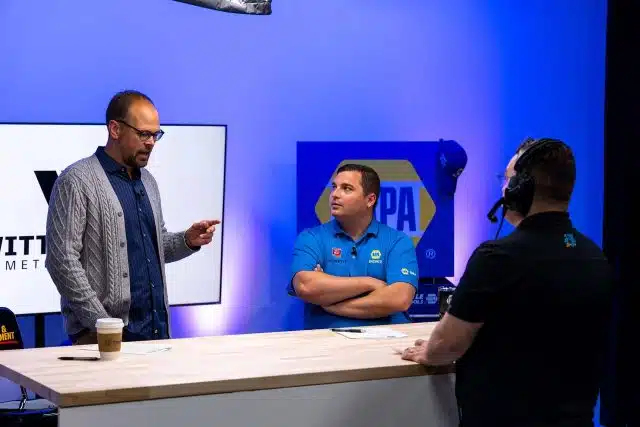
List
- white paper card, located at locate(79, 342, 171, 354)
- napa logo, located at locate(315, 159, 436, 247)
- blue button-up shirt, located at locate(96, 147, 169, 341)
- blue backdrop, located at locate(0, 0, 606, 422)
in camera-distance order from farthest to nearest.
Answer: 1. napa logo, located at locate(315, 159, 436, 247)
2. blue backdrop, located at locate(0, 0, 606, 422)
3. blue button-up shirt, located at locate(96, 147, 169, 341)
4. white paper card, located at locate(79, 342, 171, 354)

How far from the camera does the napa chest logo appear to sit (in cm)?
441

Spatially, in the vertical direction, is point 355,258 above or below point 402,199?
below

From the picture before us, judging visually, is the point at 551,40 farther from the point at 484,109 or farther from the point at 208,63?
the point at 208,63

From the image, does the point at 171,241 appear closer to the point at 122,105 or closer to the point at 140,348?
the point at 122,105

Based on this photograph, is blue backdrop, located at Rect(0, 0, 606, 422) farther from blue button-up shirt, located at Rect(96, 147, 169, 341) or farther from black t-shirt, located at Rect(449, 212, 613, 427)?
black t-shirt, located at Rect(449, 212, 613, 427)

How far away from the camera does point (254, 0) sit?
18.0 ft

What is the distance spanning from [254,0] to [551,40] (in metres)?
2.04

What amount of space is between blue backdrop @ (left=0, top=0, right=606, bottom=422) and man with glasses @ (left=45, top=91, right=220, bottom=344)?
142 centimetres

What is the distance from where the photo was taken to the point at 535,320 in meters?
2.71

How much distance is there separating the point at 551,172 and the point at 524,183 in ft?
0.25

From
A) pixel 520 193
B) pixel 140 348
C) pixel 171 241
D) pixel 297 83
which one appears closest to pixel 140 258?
pixel 171 241

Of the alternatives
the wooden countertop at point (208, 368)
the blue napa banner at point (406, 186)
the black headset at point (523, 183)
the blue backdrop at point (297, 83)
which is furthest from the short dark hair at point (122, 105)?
the black headset at point (523, 183)

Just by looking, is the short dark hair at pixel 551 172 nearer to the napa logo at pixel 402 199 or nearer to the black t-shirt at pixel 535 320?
the black t-shirt at pixel 535 320

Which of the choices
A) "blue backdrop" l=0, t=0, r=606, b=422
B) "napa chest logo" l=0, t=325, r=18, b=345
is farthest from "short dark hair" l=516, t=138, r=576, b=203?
"blue backdrop" l=0, t=0, r=606, b=422
